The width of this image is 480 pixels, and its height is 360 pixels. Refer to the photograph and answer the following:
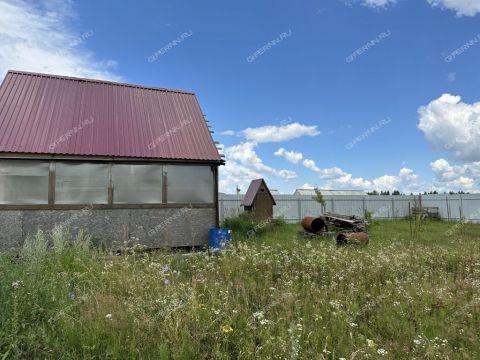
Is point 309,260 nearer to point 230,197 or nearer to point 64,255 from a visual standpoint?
point 64,255

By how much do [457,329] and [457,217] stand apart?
86.0ft

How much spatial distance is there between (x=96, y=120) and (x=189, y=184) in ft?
12.3

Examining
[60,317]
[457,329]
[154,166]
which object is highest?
[154,166]

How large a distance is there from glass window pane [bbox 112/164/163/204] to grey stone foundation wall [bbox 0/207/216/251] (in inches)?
14.2

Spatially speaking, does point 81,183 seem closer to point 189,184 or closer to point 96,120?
point 96,120

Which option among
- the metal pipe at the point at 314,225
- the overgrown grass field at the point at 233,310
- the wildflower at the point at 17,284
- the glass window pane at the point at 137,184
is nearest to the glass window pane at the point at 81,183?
the glass window pane at the point at 137,184

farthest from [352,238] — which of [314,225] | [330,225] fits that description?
[330,225]

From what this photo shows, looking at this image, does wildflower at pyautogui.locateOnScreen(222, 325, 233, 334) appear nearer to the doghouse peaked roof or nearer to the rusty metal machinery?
the rusty metal machinery

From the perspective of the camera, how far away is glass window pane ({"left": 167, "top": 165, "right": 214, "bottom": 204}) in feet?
40.1

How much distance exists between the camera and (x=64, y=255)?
6242 mm

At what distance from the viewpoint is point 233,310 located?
4133 millimetres

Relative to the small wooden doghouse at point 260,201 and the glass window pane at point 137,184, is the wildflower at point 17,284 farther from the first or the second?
the small wooden doghouse at point 260,201

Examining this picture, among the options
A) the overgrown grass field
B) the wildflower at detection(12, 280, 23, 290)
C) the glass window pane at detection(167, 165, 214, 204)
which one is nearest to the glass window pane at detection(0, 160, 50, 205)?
the glass window pane at detection(167, 165, 214, 204)

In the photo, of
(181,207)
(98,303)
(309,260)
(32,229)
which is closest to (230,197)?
(181,207)
